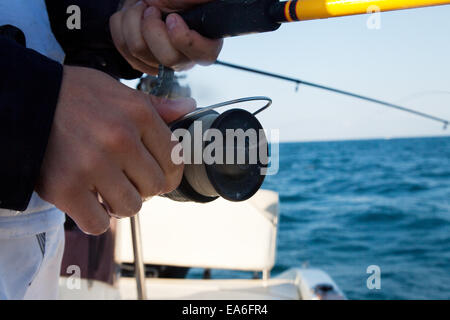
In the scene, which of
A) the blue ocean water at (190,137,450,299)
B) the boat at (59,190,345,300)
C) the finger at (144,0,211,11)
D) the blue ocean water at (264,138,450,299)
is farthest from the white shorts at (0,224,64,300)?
the blue ocean water at (264,138,450,299)

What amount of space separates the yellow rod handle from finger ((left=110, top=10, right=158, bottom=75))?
1.53 feet

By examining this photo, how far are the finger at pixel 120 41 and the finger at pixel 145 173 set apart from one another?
0.51 m

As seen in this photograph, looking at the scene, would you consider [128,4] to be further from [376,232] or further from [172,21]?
[376,232]

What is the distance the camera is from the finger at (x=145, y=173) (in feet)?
1.84

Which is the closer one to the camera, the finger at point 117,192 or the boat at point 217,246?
the finger at point 117,192

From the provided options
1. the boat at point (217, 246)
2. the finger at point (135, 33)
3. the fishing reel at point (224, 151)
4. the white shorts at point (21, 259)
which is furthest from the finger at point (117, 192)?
the boat at point (217, 246)

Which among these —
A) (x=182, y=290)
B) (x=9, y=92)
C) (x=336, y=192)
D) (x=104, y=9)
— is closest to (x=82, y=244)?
(x=182, y=290)

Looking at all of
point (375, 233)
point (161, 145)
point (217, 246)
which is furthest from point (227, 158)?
point (375, 233)

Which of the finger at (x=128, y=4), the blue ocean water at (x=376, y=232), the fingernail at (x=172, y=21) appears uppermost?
the finger at (x=128, y=4)

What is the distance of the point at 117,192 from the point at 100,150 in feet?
0.21

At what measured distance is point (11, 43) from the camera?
514 millimetres

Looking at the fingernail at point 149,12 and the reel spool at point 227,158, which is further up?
the fingernail at point 149,12

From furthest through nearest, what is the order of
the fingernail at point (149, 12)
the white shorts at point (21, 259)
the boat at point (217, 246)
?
the boat at point (217, 246) < the fingernail at point (149, 12) < the white shorts at point (21, 259)

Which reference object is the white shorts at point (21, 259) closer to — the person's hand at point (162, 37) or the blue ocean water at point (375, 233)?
the person's hand at point (162, 37)
